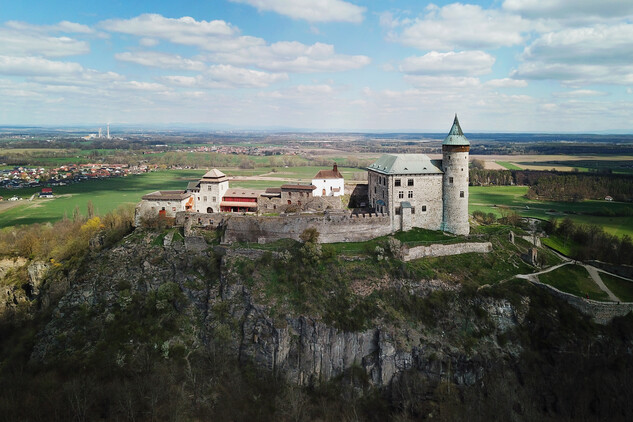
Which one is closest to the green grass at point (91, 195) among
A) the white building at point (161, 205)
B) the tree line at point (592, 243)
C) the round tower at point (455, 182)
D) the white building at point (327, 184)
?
the white building at point (161, 205)

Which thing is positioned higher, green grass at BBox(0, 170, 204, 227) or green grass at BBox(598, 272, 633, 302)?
green grass at BBox(0, 170, 204, 227)

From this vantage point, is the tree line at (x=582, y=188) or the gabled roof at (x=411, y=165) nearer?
the gabled roof at (x=411, y=165)

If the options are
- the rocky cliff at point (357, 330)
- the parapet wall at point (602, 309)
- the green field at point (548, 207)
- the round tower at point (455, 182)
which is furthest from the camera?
the green field at point (548, 207)

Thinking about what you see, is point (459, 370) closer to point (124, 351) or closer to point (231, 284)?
point (231, 284)

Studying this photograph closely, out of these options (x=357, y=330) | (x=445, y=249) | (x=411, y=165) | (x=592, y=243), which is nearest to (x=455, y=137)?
(x=411, y=165)

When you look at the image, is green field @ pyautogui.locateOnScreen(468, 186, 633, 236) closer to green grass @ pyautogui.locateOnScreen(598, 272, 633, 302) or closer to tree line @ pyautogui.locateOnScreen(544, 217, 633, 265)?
tree line @ pyautogui.locateOnScreen(544, 217, 633, 265)

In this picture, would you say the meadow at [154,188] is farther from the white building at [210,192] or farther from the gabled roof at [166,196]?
the white building at [210,192]

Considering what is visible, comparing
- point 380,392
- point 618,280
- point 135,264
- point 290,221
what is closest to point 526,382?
point 380,392

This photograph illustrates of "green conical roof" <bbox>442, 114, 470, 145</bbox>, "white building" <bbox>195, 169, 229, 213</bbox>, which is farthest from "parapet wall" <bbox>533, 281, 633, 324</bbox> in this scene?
"white building" <bbox>195, 169, 229, 213</bbox>
